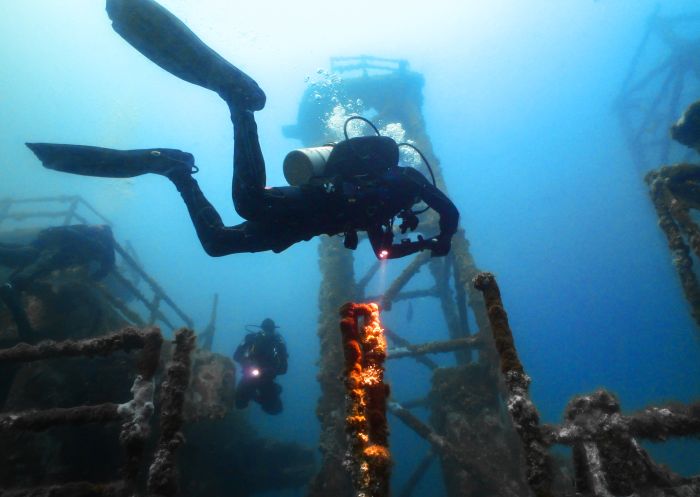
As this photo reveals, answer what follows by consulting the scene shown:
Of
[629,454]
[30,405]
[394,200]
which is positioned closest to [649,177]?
[394,200]

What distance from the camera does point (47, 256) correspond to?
334 inches

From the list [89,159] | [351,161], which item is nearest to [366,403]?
[351,161]

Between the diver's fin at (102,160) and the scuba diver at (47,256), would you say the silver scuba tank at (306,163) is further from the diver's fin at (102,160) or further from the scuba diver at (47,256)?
the scuba diver at (47,256)

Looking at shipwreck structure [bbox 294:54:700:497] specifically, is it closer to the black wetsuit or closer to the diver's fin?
the black wetsuit

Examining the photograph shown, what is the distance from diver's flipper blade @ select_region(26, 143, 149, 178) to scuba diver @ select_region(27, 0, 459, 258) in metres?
0.01

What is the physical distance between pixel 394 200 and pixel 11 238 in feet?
45.7

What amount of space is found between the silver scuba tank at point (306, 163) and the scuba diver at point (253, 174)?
0.25 ft

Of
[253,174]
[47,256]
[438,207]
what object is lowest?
[438,207]

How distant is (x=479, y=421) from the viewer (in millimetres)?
7539

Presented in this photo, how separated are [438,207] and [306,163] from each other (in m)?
1.56

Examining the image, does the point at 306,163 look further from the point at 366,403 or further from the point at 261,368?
the point at 261,368

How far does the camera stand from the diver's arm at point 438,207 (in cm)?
447

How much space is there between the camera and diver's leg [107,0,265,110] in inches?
146

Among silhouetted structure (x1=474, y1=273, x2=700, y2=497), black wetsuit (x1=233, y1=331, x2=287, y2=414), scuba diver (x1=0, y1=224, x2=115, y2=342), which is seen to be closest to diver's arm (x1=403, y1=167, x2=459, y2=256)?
A: silhouetted structure (x1=474, y1=273, x2=700, y2=497)
